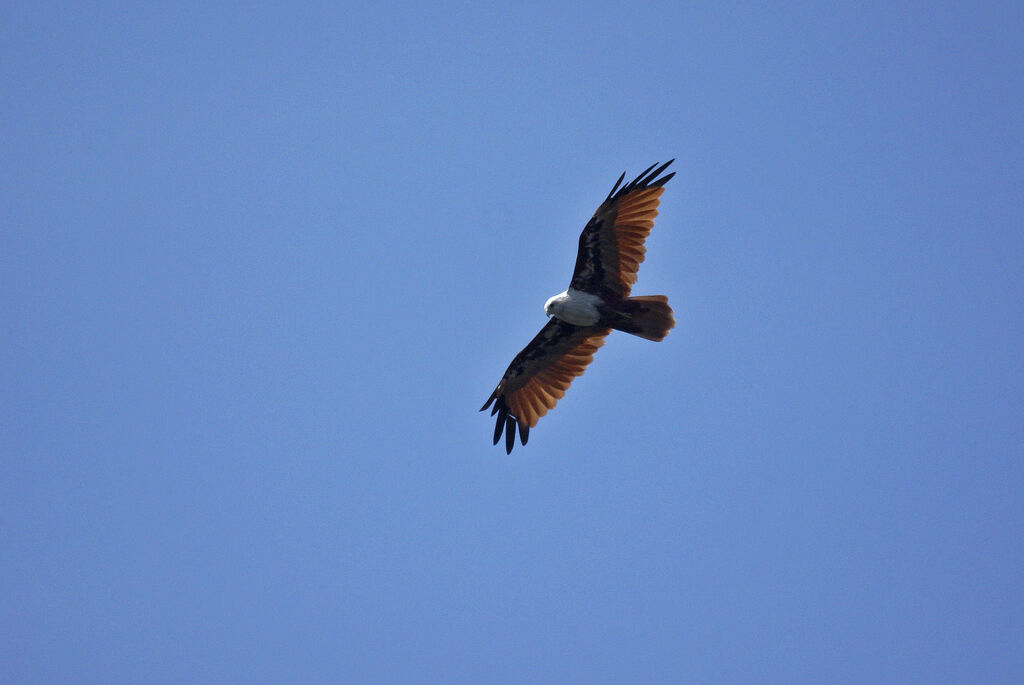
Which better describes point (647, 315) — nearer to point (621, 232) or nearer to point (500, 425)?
point (621, 232)

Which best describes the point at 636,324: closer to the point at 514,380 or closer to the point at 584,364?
the point at 584,364

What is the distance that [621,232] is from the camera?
11.8 m

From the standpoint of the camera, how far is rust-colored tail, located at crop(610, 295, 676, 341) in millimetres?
11688

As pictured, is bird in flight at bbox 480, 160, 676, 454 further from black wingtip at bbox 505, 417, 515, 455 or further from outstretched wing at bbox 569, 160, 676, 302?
black wingtip at bbox 505, 417, 515, 455

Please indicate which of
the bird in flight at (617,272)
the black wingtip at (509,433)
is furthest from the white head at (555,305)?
the black wingtip at (509,433)

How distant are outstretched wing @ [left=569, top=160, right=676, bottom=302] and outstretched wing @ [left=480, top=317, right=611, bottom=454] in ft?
3.56

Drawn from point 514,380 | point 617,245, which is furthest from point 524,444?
point 617,245

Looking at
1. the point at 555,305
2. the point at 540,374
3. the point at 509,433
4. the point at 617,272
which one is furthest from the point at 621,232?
the point at 509,433

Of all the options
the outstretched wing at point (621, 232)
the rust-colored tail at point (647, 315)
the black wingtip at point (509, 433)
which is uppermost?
the outstretched wing at point (621, 232)

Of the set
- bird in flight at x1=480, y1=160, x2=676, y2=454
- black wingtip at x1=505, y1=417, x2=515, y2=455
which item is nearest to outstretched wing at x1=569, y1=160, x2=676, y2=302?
bird in flight at x1=480, y1=160, x2=676, y2=454

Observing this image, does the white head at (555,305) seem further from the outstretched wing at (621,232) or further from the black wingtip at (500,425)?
the black wingtip at (500,425)

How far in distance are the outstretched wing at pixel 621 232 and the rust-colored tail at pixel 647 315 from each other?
20 centimetres

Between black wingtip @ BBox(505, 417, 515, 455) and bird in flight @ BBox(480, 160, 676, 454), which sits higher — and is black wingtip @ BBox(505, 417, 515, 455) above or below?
below

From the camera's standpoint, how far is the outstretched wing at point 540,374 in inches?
510
